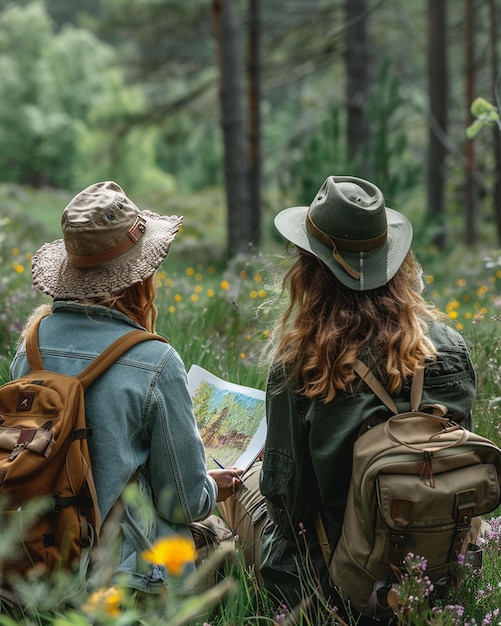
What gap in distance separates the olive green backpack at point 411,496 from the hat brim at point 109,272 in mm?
797

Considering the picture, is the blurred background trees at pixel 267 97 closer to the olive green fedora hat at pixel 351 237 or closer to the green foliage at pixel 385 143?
the green foliage at pixel 385 143

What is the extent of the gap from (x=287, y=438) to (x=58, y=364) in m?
0.71

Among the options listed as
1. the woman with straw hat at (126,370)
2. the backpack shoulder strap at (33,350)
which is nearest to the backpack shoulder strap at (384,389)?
the woman with straw hat at (126,370)

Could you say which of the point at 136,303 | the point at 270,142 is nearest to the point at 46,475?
the point at 136,303

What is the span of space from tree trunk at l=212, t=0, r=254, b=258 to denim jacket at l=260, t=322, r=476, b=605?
8567 millimetres

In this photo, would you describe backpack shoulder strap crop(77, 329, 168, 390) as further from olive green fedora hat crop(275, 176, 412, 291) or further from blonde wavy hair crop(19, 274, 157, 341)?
olive green fedora hat crop(275, 176, 412, 291)

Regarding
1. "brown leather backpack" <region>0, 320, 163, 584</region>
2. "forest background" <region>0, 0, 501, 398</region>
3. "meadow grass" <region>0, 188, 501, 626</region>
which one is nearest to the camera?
"meadow grass" <region>0, 188, 501, 626</region>

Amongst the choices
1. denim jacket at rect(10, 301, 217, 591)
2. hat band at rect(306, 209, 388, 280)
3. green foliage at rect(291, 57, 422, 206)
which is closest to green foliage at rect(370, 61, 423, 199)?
green foliage at rect(291, 57, 422, 206)

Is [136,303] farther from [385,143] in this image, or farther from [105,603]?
[385,143]

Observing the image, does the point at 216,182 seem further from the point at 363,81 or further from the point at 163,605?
the point at 163,605

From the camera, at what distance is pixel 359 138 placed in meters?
12.9

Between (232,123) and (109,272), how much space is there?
9.46 m

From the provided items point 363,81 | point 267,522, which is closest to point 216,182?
point 363,81

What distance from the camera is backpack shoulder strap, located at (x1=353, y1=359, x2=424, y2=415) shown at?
87.7 inches
